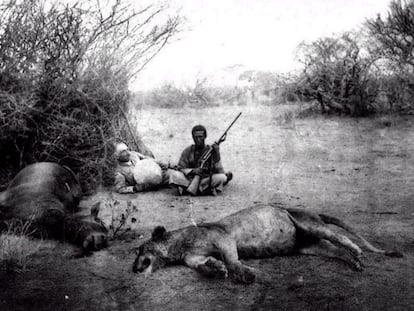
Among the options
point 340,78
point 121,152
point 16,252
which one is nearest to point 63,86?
point 121,152

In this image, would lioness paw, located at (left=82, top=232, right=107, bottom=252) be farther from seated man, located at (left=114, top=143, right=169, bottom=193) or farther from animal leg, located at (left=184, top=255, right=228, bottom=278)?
seated man, located at (left=114, top=143, right=169, bottom=193)

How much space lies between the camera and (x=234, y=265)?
12.8ft

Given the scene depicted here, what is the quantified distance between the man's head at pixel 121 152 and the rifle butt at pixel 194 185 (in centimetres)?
131

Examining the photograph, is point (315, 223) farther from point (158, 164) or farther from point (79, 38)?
point (79, 38)

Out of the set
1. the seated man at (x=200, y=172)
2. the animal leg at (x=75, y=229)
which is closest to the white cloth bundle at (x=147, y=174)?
the seated man at (x=200, y=172)

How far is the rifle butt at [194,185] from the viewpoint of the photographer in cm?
733

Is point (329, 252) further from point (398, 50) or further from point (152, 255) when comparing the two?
point (398, 50)

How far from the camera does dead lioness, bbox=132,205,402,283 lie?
3967 millimetres

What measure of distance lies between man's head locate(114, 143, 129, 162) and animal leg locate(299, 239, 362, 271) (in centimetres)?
418

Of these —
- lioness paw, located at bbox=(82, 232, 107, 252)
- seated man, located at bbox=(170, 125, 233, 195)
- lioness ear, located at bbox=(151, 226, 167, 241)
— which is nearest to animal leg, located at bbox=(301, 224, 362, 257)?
Answer: lioness ear, located at bbox=(151, 226, 167, 241)

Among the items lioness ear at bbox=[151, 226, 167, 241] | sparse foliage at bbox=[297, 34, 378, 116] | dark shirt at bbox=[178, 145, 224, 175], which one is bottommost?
lioness ear at bbox=[151, 226, 167, 241]

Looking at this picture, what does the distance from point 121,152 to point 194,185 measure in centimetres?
150

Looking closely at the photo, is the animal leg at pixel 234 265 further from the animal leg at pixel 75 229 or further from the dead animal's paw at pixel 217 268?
the animal leg at pixel 75 229

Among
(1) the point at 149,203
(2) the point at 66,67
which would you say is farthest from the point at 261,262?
(2) the point at 66,67
